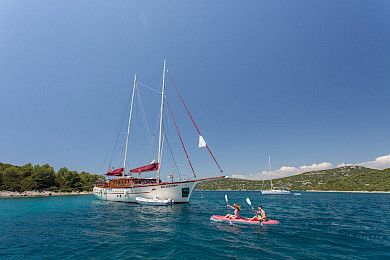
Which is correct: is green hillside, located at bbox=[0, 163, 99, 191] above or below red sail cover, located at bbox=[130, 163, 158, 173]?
below

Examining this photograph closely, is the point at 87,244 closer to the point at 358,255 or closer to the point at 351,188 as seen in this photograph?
the point at 358,255

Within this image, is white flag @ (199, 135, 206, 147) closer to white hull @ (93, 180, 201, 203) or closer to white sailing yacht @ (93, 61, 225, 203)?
white sailing yacht @ (93, 61, 225, 203)

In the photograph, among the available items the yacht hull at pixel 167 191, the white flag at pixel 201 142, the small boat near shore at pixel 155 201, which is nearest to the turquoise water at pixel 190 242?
the white flag at pixel 201 142

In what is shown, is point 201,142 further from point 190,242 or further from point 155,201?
point 190,242

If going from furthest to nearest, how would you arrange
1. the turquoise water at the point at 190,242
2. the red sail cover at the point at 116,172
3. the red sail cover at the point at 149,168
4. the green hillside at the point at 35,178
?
the green hillside at the point at 35,178, the red sail cover at the point at 116,172, the red sail cover at the point at 149,168, the turquoise water at the point at 190,242

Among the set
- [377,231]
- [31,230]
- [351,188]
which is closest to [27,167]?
[31,230]

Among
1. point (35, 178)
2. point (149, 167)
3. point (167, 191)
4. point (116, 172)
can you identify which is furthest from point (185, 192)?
point (35, 178)

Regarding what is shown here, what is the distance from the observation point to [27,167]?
76.7 meters

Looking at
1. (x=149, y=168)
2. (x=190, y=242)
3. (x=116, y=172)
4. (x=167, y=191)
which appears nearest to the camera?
(x=190, y=242)

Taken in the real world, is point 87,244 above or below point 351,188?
above

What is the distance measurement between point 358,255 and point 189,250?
10071 mm

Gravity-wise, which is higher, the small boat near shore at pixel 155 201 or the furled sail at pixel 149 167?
the furled sail at pixel 149 167

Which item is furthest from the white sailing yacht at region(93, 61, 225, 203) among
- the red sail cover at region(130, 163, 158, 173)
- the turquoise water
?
the turquoise water

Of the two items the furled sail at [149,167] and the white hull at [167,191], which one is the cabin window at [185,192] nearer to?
the white hull at [167,191]
